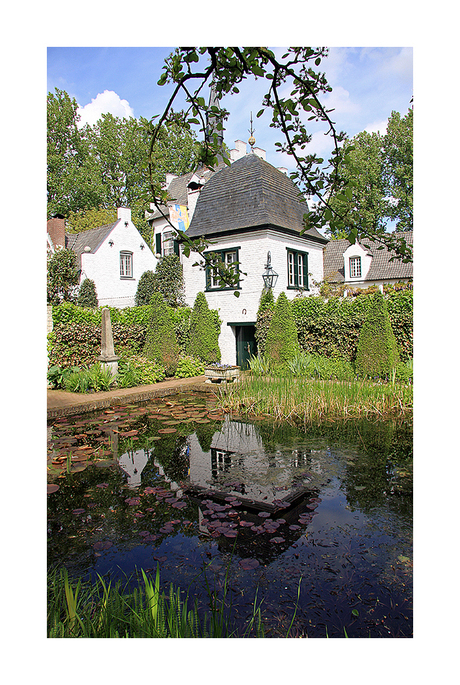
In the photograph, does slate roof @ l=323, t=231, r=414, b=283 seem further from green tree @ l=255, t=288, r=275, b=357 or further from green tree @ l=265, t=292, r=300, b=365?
green tree @ l=265, t=292, r=300, b=365

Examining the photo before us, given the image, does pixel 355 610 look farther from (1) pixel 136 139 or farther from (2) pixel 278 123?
(1) pixel 136 139

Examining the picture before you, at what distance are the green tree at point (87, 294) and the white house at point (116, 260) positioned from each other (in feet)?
1.08

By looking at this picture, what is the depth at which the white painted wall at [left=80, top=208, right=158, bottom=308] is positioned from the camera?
2184cm

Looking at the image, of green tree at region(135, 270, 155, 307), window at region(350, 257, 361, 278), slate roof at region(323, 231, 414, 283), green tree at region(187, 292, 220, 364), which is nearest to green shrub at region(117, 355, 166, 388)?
green tree at region(187, 292, 220, 364)

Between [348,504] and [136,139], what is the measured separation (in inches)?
1486

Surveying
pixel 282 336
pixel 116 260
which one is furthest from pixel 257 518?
pixel 116 260

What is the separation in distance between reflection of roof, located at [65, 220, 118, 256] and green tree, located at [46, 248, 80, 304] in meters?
0.85

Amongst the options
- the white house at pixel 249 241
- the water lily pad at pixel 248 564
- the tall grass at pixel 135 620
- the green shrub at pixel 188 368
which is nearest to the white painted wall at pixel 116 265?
the white house at pixel 249 241

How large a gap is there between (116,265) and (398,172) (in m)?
23.4

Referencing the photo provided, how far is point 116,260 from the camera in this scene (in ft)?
73.8

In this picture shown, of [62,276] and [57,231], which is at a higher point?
[57,231]

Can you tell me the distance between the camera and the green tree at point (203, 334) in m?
14.6

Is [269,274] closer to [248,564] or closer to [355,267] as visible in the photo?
[248,564]
